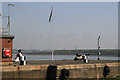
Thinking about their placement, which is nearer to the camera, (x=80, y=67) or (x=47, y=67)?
(x=47, y=67)

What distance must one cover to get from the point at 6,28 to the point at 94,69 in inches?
389

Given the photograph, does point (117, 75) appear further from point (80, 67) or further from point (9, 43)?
point (9, 43)

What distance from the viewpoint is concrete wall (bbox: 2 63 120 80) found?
1917 centimetres

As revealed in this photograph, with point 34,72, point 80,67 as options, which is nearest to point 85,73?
point 80,67

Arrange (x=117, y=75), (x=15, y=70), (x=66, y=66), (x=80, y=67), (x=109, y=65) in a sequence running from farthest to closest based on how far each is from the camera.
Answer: (x=117, y=75) → (x=109, y=65) → (x=80, y=67) → (x=66, y=66) → (x=15, y=70)

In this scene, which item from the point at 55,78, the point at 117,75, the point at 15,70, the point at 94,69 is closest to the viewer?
the point at 15,70

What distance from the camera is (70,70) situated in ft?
75.2

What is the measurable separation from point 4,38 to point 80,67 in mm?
7698

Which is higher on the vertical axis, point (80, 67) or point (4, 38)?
point (4, 38)

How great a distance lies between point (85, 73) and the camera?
24656mm

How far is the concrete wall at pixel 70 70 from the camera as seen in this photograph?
62.9 feet

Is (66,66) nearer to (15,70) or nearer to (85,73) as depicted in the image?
(85,73)

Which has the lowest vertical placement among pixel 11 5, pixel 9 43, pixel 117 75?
pixel 117 75

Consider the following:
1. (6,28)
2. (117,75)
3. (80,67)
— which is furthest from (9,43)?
(117,75)
